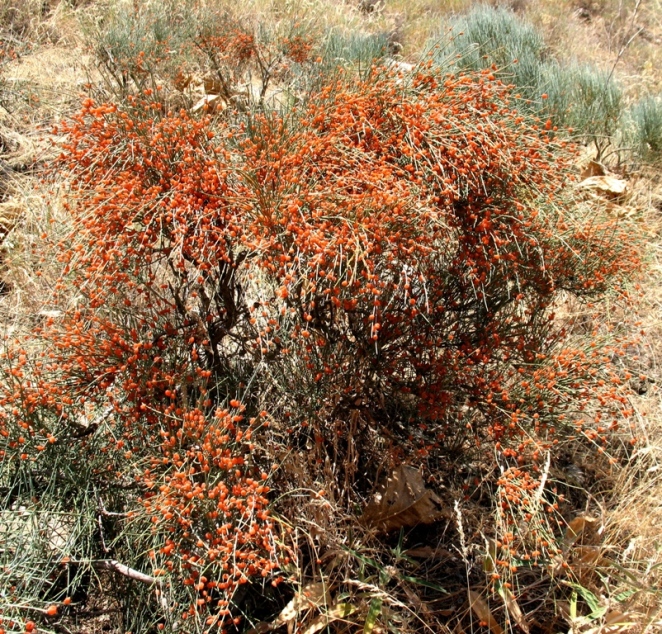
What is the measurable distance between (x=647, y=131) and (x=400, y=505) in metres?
4.50

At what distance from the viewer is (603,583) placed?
2.99 m

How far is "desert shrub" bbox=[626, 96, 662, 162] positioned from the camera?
5613 millimetres

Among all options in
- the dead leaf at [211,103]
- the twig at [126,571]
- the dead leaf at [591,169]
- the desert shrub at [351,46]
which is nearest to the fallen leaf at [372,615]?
the twig at [126,571]

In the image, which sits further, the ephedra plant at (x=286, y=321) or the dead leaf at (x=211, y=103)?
the dead leaf at (x=211, y=103)

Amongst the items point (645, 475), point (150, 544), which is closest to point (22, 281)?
point (150, 544)

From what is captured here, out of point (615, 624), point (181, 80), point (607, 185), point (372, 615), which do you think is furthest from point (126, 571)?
point (607, 185)

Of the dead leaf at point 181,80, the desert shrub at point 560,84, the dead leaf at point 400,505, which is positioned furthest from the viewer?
the desert shrub at point 560,84

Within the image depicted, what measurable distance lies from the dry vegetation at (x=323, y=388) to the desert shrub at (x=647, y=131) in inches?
111

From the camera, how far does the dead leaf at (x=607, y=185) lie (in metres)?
5.08

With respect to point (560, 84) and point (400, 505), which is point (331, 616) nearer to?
point (400, 505)

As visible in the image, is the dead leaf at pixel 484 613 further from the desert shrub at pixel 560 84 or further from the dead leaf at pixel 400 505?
the desert shrub at pixel 560 84

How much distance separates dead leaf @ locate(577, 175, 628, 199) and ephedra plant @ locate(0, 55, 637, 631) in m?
2.15

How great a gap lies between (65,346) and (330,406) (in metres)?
1.17

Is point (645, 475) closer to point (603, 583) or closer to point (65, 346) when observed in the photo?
point (603, 583)
